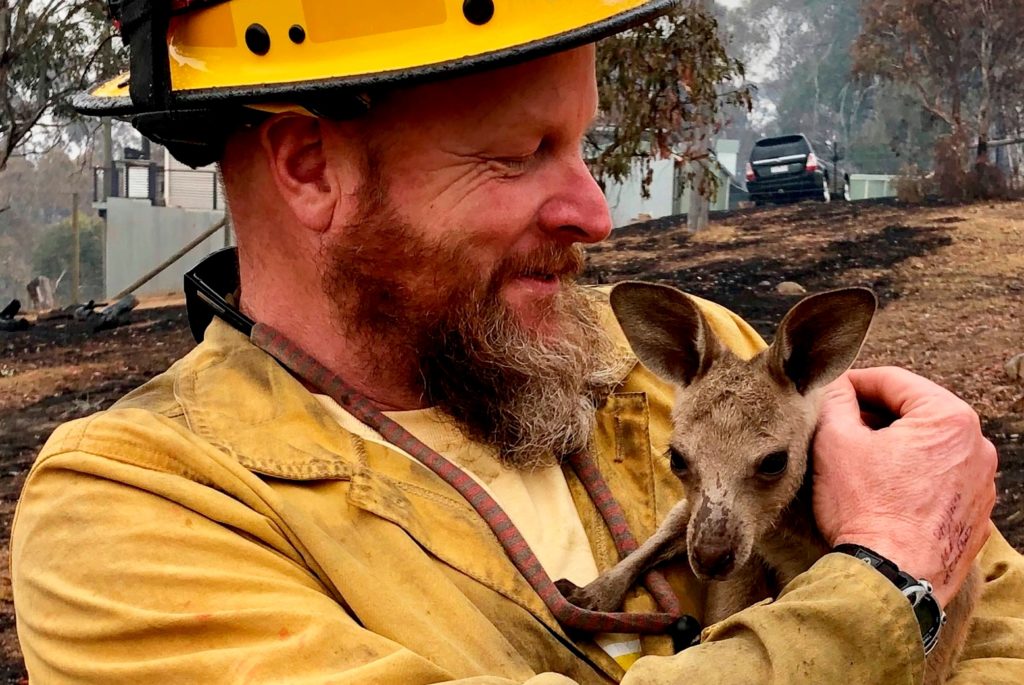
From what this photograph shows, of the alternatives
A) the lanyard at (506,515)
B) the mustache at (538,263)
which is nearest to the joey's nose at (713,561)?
the lanyard at (506,515)

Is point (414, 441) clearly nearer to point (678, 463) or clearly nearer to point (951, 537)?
point (678, 463)

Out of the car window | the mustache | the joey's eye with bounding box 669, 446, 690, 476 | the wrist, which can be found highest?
the car window

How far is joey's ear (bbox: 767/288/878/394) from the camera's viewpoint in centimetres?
193

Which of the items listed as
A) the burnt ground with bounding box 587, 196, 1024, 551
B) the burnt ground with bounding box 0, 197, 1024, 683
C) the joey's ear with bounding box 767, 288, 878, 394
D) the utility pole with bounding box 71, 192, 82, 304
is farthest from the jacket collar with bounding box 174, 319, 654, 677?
the utility pole with bounding box 71, 192, 82, 304

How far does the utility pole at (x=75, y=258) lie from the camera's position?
8523 millimetres

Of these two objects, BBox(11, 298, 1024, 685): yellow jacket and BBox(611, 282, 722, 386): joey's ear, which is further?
BBox(611, 282, 722, 386): joey's ear

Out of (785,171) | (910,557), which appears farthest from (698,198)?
(910,557)

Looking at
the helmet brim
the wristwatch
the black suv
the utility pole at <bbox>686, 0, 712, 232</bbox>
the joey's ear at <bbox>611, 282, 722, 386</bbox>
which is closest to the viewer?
the wristwatch

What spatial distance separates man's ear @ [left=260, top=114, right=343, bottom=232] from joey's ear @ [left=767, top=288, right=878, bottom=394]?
0.85m

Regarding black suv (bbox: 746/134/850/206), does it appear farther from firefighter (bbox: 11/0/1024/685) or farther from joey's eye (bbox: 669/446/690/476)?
joey's eye (bbox: 669/446/690/476)

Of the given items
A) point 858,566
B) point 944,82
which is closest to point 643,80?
point 944,82

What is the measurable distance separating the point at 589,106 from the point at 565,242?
0.26m

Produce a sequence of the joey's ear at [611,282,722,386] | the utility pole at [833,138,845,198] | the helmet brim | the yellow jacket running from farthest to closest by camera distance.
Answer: the utility pole at [833,138,845,198] < the joey's ear at [611,282,722,386] < the helmet brim < the yellow jacket

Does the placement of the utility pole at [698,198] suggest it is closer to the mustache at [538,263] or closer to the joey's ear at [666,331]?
the joey's ear at [666,331]
